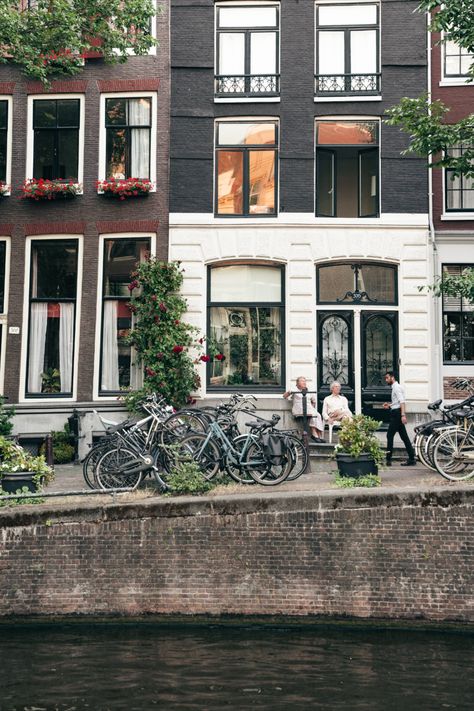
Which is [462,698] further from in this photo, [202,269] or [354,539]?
[202,269]

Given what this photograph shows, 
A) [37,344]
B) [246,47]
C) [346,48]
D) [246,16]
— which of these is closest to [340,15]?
[346,48]

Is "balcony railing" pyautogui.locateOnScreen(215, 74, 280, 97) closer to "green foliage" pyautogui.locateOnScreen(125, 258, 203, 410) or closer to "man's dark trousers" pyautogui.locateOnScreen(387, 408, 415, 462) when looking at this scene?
"green foliage" pyautogui.locateOnScreen(125, 258, 203, 410)

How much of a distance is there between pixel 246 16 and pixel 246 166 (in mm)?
3323

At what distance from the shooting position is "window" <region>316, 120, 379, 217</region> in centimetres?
1850

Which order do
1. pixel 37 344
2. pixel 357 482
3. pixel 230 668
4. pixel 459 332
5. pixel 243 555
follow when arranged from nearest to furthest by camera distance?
1. pixel 230 668
2. pixel 243 555
3. pixel 357 482
4. pixel 37 344
5. pixel 459 332

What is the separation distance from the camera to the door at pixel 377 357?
1808cm

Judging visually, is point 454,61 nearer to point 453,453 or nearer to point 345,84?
point 345,84

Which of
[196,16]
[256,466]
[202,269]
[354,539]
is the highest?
[196,16]

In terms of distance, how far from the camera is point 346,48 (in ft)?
60.8

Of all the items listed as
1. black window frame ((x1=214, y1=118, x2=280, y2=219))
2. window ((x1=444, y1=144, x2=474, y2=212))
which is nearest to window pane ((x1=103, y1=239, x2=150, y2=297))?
black window frame ((x1=214, y1=118, x2=280, y2=219))

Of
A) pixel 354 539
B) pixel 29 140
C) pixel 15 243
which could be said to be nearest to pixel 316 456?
pixel 354 539

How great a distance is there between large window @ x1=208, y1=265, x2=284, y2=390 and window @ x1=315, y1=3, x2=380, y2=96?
4247 millimetres

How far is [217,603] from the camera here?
11.0 m

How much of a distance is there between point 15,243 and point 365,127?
7.93 meters
